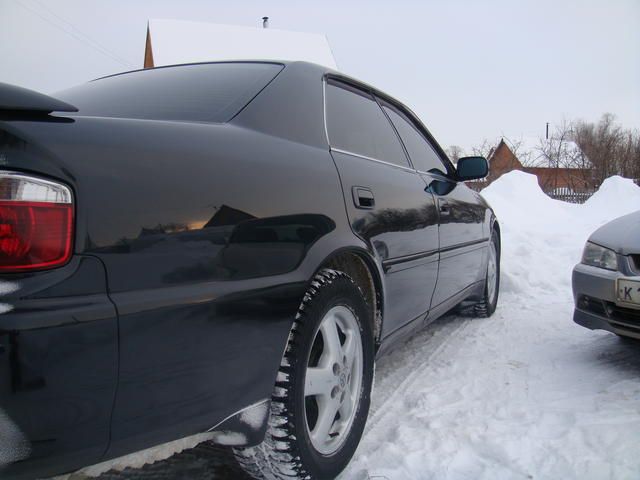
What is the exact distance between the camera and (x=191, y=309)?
124 centimetres

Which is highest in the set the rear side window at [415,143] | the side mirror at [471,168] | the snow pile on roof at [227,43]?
the snow pile on roof at [227,43]

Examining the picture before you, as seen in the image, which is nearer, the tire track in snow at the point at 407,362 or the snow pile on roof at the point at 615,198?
the tire track in snow at the point at 407,362


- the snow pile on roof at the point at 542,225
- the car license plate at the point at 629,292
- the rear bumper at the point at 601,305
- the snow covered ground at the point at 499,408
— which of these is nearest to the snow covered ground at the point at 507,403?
the snow covered ground at the point at 499,408

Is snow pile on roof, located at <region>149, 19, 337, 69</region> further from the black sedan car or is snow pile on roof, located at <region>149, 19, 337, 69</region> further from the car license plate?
the black sedan car

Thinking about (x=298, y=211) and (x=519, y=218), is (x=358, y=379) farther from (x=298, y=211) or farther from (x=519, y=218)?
(x=519, y=218)

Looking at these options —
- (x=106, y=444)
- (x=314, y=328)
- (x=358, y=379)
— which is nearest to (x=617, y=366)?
(x=358, y=379)

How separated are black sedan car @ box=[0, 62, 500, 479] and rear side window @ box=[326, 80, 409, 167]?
23 mm

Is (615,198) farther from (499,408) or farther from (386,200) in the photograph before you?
(386,200)

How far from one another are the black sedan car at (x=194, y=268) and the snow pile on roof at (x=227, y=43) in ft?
68.3

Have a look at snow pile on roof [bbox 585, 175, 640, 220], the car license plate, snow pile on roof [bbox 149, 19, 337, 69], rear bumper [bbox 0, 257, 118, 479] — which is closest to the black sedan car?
rear bumper [bbox 0, 257, 118, 479]

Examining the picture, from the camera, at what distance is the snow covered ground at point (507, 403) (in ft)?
6.49

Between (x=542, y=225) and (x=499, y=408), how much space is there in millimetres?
7362

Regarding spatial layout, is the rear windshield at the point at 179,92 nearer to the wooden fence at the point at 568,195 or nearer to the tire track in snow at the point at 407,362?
the tire track in snow at the point at 407,362

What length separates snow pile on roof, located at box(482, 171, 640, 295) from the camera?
5.76 metres
